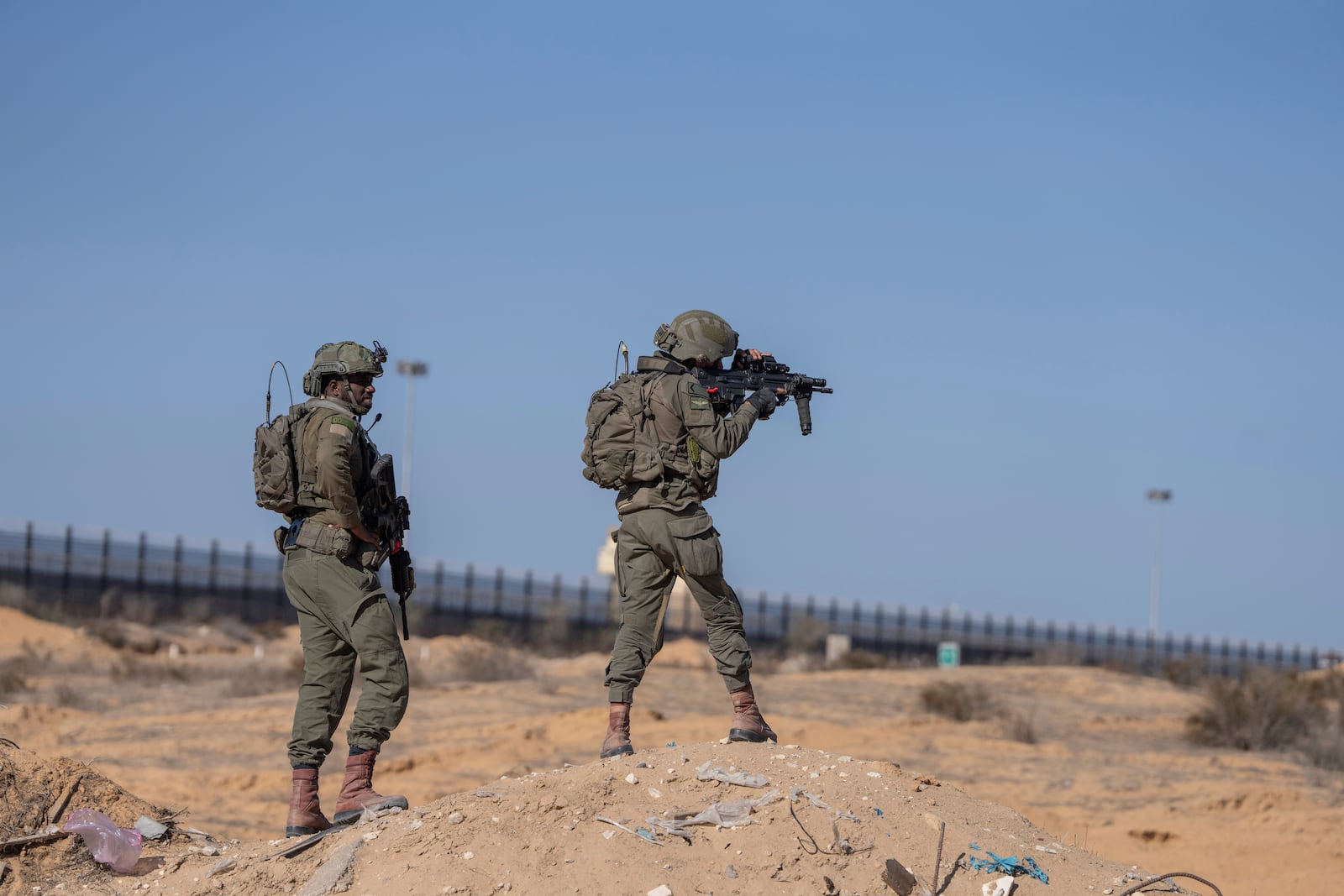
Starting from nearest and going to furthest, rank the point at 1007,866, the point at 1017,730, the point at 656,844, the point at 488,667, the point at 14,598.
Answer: the point at 656,844 → the point at 1007,866 → the point at 1017,730 → the point at 488,667 → the point at 14,598

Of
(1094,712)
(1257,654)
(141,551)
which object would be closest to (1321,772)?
(1094,712)

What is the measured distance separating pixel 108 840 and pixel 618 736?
270 centimetres

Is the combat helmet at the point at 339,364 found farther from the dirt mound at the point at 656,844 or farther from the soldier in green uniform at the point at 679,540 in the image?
the dirt mound at the point at 656,844

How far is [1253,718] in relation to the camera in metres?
20.8

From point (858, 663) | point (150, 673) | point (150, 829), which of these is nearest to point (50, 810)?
point (150, 829)

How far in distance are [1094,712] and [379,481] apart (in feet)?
73.7

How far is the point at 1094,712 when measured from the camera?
27.0 meters

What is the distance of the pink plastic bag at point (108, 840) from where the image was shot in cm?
723

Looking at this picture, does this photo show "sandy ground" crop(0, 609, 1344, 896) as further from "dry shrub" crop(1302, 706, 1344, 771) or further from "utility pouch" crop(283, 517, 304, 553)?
"utility pouch" crop(283, 517, 304, 553)

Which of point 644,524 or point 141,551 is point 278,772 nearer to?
point 644,524

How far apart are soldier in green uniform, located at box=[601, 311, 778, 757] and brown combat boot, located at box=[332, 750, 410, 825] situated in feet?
4.04

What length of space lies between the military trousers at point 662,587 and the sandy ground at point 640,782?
560mm

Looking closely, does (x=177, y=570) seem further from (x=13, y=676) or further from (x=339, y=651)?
(x=339, y=651)

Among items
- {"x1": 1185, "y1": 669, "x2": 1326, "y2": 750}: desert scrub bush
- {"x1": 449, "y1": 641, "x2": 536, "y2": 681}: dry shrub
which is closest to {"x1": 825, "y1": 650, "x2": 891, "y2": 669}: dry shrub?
{"x1": 449, "y1": 641, "x2": 536, "y2": 681}: dry shrub
